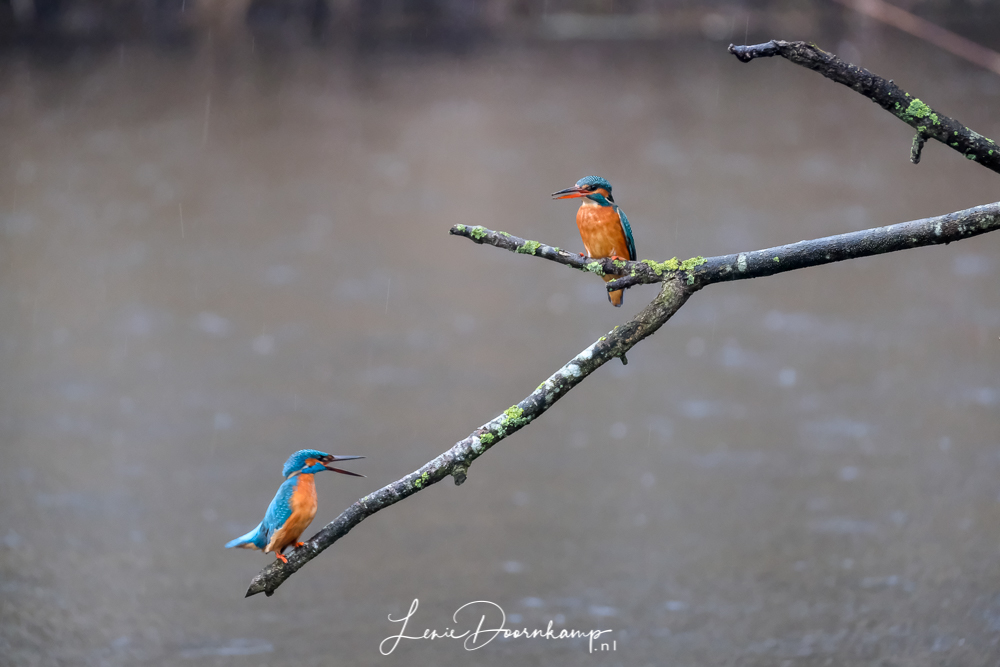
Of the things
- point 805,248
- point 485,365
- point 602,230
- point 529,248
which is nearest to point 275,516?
point 529,248

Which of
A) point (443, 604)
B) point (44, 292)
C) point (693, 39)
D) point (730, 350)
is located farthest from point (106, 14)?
point (443, 604)

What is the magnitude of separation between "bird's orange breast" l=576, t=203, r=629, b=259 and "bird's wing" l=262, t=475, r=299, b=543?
3.59 feet

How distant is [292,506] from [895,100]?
1.82m

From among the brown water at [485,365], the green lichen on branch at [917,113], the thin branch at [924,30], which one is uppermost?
the thin branch at [924,30]

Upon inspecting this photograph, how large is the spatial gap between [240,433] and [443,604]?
8.75ft

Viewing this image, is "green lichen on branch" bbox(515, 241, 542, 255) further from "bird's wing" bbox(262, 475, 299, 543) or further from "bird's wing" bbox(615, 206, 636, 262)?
"bird's wing" bbox(262, 475, 299, 543)

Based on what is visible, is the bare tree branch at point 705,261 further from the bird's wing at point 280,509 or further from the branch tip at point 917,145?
the bird's wing at point 280,509

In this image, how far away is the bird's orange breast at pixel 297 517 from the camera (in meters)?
2.59

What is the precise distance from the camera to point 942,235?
6.64 ft

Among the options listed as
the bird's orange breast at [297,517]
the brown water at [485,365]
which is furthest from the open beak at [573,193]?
the brown water at [485,365]

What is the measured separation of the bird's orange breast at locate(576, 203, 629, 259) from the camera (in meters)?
2.74

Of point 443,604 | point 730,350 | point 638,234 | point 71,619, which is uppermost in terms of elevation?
point 638,234

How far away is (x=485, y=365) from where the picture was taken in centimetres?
806

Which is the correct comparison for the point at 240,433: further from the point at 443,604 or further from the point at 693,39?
the point at 693,39
